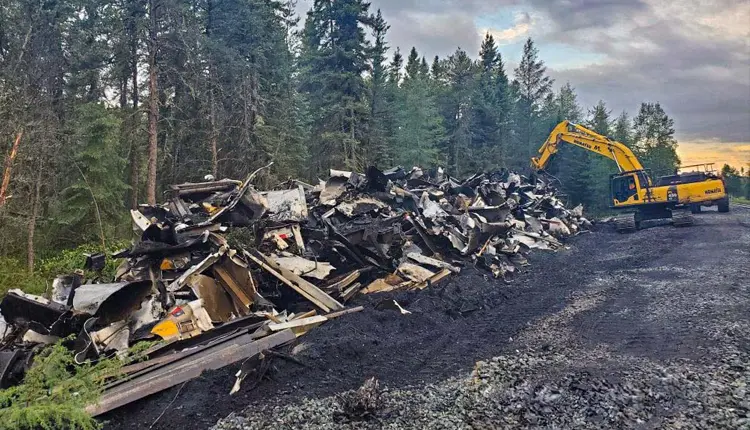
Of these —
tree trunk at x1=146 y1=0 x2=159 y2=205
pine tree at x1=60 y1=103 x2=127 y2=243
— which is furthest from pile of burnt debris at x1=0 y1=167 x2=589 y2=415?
pine tree at x1=60 y1=103 x2=127 y2=243

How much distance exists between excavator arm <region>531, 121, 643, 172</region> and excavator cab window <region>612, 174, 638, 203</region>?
1.90ft

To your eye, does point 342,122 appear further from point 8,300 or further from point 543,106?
point 543,106

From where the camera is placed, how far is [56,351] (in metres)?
4.64

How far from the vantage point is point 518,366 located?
17.8 feet

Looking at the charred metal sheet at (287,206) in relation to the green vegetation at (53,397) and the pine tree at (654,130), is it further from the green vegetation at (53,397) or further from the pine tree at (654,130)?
the pine tree at (654,130)

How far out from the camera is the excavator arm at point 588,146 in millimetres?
19000

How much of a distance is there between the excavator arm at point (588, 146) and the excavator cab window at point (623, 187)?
0.58 metres

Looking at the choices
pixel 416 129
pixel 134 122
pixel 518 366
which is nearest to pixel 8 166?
pixel 134 122

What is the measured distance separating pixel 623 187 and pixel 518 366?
52.5 ft

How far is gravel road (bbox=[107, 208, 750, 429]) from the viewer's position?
14.3 feet

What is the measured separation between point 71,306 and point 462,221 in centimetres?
903

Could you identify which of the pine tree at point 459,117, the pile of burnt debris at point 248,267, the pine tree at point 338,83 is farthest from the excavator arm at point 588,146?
the pine tree at point 459,117

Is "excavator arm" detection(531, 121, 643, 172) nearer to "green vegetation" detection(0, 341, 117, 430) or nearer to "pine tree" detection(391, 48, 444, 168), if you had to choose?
"pine tree" detection(391, 48, 444, 168)

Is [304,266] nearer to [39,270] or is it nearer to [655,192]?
[39,270]
